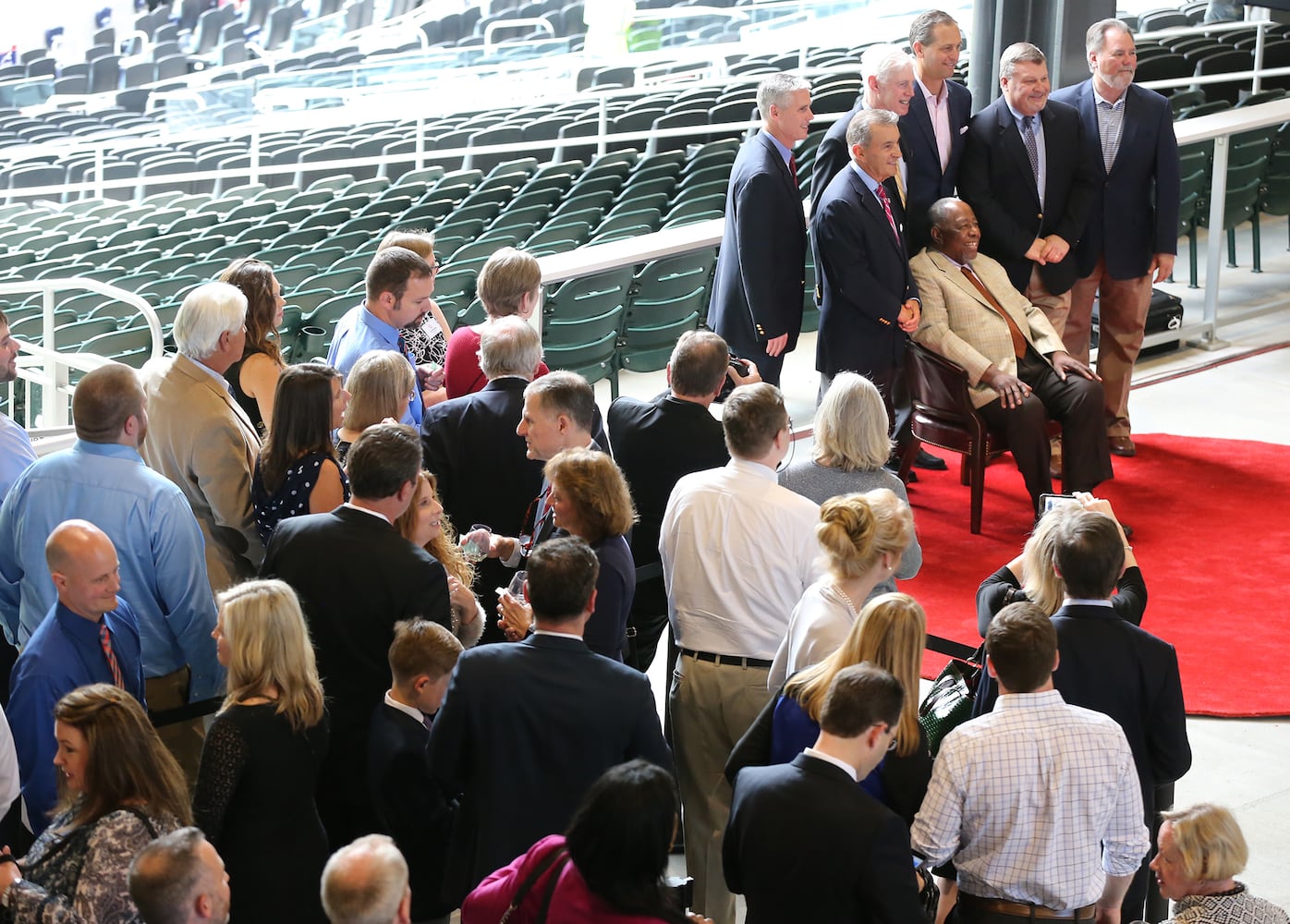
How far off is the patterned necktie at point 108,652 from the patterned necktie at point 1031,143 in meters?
4.60

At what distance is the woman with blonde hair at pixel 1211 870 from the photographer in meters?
2.87

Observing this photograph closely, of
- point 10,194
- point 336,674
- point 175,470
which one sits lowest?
point 10,194

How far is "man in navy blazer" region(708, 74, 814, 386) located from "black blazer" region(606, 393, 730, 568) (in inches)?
70.4

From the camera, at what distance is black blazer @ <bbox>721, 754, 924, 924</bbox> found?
103 inches

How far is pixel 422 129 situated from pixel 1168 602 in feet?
39.8

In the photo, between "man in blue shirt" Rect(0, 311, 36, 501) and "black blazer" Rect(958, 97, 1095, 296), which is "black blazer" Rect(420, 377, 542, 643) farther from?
"black blazer" Rect(958, 97, 1095, 296)

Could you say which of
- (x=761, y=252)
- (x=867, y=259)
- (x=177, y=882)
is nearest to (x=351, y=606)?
(x=177, y=882)

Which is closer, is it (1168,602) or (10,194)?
(1168,602)

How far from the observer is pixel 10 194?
19734mm

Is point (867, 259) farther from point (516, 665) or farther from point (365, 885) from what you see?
point (365, 885)

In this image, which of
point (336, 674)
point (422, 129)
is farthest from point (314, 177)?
point (336, 674)

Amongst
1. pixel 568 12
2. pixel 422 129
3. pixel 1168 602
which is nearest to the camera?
pixel 1168 602

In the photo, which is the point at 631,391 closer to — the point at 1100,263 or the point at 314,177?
the point at 1100,263

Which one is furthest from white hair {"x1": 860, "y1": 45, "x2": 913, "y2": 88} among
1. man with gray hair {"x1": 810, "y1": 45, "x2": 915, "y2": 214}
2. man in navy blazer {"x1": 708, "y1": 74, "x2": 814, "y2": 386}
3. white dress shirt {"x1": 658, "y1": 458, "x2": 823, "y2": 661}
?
white dress shirt {"x1": 658, "y1": 458, "x2": 823, "y2": 661}
